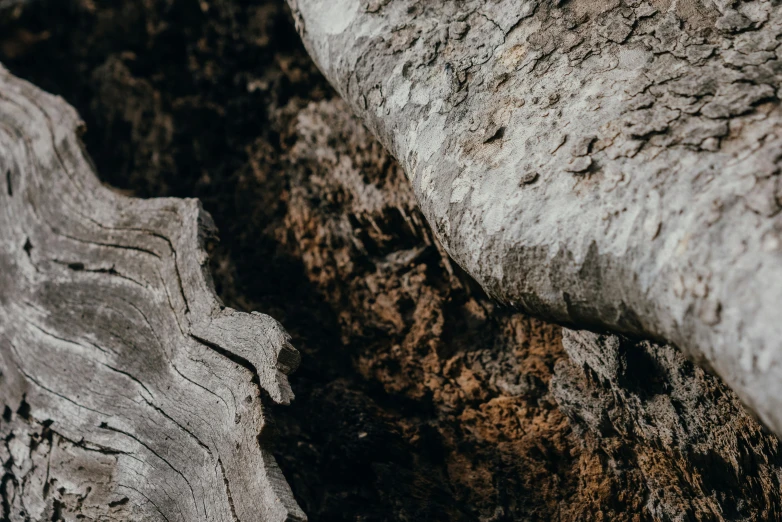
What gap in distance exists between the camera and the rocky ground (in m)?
1.15

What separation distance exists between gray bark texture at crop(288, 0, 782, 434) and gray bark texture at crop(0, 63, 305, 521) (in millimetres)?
432

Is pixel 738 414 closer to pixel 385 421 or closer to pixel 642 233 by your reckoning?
pixel 642 233

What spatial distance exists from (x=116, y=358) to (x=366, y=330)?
0.58 meters

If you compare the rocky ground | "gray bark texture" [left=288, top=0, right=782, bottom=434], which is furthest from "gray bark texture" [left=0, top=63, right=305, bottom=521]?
"gray bark texture" [left=288, top=0, right=782, bottom=434]

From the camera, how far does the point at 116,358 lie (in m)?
1.36

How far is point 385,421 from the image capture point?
4.51ft

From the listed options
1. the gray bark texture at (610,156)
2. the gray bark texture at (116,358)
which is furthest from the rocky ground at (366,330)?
the gray bark texture at (610,156)

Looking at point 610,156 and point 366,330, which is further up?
point 366,330

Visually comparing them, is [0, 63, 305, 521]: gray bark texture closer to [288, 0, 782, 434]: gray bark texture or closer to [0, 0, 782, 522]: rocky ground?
[0, 0, 782, 522]: rocky ground

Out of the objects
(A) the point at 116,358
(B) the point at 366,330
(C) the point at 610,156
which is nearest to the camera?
(C) the point at 610,156

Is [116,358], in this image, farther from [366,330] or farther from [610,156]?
[610,156]

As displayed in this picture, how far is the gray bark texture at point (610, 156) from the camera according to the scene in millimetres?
690

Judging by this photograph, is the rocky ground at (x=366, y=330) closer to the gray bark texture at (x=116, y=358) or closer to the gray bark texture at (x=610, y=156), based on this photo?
Result: the gray bark texture at (x=116, y=358)

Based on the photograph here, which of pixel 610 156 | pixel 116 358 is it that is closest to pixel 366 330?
pixel 116 358
